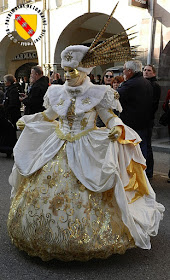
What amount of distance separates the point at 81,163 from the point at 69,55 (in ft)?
3.09

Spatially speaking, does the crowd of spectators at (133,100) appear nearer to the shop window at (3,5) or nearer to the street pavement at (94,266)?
the street pavement at (94,266)

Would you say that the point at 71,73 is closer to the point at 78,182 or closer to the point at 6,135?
the point at 78,182

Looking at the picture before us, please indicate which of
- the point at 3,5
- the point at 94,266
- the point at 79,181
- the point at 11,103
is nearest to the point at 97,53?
the point at 79,181

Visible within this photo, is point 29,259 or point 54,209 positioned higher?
point 54,209

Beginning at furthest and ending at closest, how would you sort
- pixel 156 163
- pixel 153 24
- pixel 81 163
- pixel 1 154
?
pixel 153 24, pixel 1 154, pixel 156 163, pixel 81 163

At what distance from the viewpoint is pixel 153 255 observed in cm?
272

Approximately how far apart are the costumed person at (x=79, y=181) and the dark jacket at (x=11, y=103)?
143 inches

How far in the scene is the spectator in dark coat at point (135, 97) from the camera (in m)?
4.27

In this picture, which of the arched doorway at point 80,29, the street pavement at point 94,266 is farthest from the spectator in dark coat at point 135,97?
the arched doorway at point 80,29

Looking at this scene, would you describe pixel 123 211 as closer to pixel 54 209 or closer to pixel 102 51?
pixel 54 209

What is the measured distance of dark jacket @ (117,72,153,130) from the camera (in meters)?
4.26

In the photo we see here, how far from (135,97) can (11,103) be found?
3.13m

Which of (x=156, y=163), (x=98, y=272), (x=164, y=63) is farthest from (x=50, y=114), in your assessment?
(x=164, y=63)

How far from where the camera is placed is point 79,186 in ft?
8.23
